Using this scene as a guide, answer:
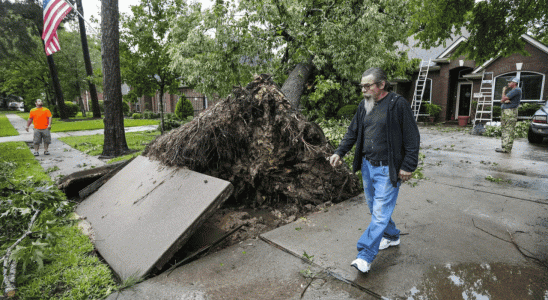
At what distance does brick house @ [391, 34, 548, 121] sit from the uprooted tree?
14502mm

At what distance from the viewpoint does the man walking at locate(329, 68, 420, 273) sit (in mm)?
2516

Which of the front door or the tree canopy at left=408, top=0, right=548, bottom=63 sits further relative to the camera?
the front door

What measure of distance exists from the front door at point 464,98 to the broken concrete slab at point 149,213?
19936mm

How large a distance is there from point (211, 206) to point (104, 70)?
7.79 metres

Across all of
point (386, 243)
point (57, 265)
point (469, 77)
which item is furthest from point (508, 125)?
point (469, 77)

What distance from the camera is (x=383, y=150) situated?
259cm

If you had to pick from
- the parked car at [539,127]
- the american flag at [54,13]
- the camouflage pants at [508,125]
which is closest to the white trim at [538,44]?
the parked car at [539,127]

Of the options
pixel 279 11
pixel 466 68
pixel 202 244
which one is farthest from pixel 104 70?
pixel 466 68

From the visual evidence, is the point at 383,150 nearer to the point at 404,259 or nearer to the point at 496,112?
the point at 404,259

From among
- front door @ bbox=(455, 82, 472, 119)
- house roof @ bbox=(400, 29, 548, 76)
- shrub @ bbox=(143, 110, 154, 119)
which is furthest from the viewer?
shrub @ bbox=(143, 110, 154, 119)

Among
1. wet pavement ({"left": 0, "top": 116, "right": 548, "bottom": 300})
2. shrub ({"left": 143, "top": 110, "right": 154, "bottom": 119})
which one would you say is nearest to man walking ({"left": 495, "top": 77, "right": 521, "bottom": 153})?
wet pavement ({"left": 0, "top": 116, "right": 548, "bottom": 300})

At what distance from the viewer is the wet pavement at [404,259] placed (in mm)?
2350

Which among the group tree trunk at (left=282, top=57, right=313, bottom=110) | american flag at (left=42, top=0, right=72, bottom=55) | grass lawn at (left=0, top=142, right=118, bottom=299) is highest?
american flag at (left=42, top=0, right=72, bottom=55)

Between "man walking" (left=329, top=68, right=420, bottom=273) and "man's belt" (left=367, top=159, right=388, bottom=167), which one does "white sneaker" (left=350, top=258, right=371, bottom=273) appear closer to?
"man walking" (left=329, top=68, right=420, bottom=273)
